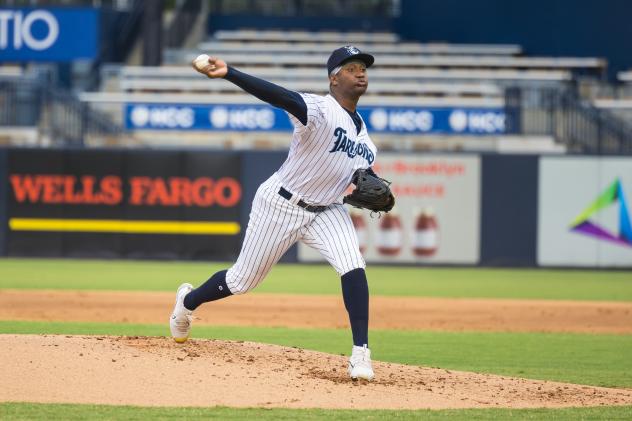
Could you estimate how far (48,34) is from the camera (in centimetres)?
2066

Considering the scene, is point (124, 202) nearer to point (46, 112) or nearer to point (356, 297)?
point (46, 112)

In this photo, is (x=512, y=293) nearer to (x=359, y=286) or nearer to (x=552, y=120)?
(x=552, y=120)

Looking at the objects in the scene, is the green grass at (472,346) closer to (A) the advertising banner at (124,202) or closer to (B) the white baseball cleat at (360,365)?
(B) the white baseball cleat at (360,365)

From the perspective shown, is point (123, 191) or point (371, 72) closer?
point (123, 191)

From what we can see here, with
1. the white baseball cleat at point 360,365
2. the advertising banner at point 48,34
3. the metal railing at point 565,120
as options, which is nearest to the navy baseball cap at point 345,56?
the white baseball cleat at point 360,365

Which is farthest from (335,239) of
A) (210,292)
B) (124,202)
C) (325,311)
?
(124,202)

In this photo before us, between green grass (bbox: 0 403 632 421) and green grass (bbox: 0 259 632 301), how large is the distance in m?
8.41

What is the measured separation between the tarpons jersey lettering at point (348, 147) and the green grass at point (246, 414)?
59.9 inches

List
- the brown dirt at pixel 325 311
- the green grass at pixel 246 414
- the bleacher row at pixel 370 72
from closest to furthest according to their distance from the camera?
the green grass at pixel 246 414, the brown dirt at pixel 325 311, the bleacher row at pixel 370 72

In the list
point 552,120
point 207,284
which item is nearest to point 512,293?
point 552,120

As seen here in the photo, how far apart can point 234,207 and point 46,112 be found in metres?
4.01

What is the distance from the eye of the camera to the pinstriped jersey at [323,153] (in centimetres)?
628

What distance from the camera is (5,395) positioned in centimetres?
587

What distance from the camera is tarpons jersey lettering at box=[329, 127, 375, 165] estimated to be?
6375 millimetres
